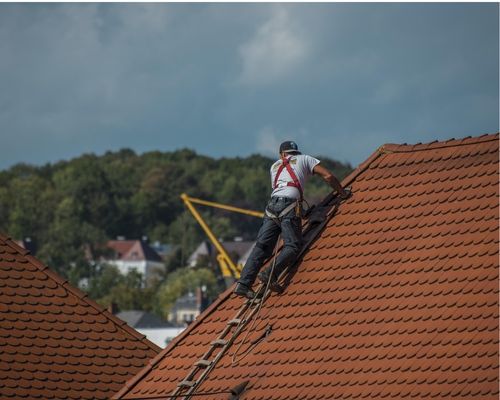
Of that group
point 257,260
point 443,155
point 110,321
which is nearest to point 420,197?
point 443,155

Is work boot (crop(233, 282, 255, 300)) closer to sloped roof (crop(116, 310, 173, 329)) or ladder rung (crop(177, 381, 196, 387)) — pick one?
ladder rung (crop(177, 381, 196, 387))

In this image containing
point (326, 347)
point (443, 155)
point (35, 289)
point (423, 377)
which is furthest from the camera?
point (35, 289)

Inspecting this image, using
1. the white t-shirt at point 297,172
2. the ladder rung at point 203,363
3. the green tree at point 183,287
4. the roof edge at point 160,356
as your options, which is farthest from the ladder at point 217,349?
the green tree at point 183,287

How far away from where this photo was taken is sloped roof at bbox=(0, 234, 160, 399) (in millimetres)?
21484

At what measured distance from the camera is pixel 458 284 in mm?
18922

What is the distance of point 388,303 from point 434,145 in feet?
9.16

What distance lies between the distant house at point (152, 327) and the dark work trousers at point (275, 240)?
95608 millimetres

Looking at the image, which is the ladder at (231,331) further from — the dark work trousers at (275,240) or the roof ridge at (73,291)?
the roof ridge at (73,291)

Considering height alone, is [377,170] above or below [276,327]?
above

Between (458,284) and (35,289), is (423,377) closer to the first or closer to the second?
(458,284)

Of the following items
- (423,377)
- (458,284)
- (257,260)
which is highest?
(257,260)

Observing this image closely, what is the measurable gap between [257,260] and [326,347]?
6.86ft

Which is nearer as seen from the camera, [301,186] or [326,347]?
[326,347]

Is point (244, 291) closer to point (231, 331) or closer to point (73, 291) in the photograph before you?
point (231, 331)
